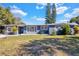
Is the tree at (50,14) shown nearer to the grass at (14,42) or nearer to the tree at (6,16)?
the grass at (14,42)

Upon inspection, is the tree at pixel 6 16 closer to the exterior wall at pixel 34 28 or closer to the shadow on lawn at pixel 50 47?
the exterior wall at pixel 34 28

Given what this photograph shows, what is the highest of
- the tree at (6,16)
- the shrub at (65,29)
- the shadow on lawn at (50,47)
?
the tree at (6,16)

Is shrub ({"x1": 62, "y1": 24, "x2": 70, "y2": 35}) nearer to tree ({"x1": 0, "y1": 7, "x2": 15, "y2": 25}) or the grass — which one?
the grass

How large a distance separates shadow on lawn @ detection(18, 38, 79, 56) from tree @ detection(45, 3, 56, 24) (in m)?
0.16

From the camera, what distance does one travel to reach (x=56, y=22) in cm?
149

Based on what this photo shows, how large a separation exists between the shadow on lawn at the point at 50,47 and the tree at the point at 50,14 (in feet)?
0.51

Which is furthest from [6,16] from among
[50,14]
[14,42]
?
[50,14]

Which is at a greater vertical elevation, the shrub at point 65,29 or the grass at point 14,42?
the shrub at point 65,29

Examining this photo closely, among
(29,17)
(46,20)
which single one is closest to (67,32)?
(46,20)

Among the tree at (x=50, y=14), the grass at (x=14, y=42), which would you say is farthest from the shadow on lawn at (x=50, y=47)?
the tree at (x=50, y=14)

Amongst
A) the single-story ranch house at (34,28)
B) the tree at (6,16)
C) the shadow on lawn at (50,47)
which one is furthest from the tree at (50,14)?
the tree at (6,16)

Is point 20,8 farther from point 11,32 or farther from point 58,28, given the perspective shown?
point 58,28

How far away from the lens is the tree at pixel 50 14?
4.89ft

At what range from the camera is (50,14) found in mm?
1500
